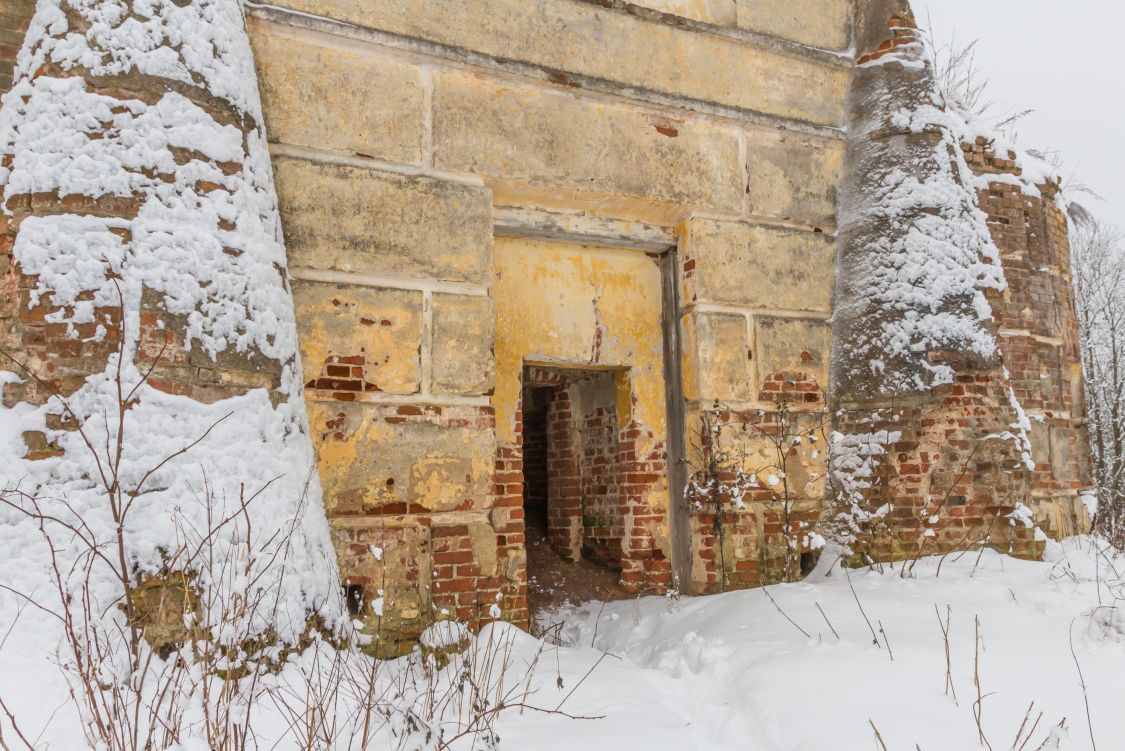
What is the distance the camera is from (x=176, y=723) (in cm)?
246

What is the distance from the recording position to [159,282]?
10.6 feet

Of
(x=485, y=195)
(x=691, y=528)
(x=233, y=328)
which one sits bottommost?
(x=691, y=528)

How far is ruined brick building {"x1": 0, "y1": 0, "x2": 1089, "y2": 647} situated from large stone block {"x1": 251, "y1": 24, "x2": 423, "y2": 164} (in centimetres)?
2

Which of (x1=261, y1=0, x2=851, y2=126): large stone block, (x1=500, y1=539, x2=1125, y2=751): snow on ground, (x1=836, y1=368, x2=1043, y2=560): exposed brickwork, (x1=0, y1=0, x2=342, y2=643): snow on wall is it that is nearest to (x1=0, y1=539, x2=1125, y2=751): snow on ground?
(x1=500, y1=539, x2=1125, y2=751): snow on ground

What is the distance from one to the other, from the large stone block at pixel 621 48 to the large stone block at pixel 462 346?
5.09 feet

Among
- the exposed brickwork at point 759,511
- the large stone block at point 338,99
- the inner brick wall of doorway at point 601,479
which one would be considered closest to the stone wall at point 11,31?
the large stone block at point 338,99

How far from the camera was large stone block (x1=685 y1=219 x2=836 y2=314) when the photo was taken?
543 centimetres

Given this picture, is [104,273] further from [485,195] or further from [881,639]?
[881,639]

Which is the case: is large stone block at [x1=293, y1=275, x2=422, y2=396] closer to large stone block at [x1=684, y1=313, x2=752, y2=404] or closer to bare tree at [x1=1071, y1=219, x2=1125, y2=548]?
large stone block at [x1=684, y1=313, x2=752, y2=404]

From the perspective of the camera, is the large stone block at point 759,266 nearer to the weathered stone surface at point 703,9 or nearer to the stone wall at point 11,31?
the weathered stone surface at point 703,9

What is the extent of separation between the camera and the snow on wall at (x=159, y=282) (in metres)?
3.00

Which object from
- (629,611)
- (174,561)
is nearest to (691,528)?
(629,611)

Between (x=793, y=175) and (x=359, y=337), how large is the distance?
3366 mm

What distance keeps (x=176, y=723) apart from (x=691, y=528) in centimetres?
352
